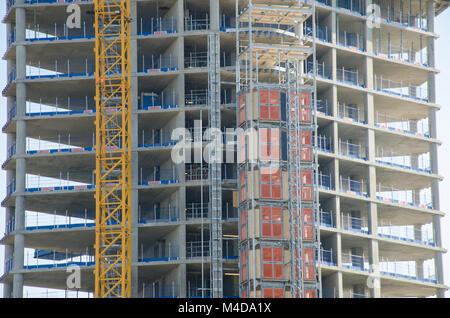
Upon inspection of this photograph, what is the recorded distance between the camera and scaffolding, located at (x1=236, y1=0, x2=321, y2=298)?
343ft

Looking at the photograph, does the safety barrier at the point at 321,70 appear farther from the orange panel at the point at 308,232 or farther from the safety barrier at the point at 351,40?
the orange panel at the point at 308,232

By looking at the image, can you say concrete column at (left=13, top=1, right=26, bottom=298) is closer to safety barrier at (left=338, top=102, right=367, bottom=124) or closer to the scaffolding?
the scaffolding

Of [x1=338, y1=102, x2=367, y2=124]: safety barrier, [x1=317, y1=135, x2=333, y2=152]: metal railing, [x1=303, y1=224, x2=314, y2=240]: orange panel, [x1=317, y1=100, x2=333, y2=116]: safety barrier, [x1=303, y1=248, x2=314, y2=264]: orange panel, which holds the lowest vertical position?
[x1=303, y1=248, x2=314, y2=264]: orange panel

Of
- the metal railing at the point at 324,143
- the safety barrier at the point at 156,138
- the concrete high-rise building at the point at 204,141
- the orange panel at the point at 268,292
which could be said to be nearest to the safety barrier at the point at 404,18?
the concrete high-rise building at the point at 204,141

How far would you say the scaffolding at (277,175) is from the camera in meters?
105

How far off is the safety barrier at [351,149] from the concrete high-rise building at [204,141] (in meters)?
0.30

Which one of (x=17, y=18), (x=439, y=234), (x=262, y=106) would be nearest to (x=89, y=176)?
(x=17, y=18)

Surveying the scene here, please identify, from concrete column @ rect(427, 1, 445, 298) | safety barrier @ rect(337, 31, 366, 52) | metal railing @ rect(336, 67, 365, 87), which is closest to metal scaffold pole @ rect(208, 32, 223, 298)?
metal railing @ rect(336, 67, 365, 87)

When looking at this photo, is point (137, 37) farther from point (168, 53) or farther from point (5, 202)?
point (5, 202)

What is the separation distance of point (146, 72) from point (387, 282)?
31665 millimetres

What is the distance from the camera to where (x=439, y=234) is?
12706 cm

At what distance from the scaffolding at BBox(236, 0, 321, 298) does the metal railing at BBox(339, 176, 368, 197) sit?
11334 millimetres

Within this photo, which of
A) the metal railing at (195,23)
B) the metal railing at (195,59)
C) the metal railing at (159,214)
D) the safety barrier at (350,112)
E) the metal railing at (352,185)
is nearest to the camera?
the metal railing at (159,214)

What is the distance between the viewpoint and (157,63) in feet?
406
